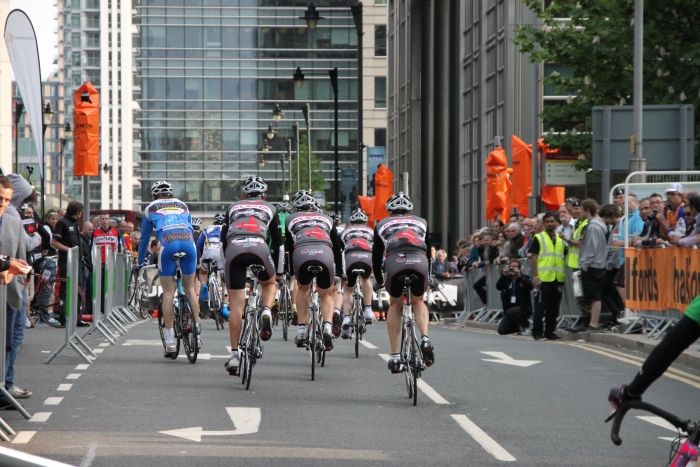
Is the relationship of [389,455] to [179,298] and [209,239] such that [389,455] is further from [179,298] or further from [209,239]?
[209,239]

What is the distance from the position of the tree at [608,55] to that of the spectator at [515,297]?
6.18 meters

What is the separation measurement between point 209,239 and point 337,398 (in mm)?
14378

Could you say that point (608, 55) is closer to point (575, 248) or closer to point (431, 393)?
point (575, 248)

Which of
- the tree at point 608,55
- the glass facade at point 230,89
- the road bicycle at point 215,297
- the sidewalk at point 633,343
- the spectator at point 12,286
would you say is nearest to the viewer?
the spectator at point 12,286

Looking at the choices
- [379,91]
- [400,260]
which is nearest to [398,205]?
[400,260]

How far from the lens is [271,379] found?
16188 millimetres

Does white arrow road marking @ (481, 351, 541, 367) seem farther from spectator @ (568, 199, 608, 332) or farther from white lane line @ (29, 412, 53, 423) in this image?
white lane line @ (29, 412, 53, 423)

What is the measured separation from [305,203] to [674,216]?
A: 19.2ft

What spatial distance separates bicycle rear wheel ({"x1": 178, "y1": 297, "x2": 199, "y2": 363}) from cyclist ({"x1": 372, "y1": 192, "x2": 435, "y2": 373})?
345 cm

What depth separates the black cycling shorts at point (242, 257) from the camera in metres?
15.5

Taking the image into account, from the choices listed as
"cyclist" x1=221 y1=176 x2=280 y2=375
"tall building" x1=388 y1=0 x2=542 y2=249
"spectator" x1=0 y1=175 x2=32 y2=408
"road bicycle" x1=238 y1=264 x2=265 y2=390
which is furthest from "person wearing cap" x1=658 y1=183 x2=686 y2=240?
"tall building" x1=388 y1=0 x2=542 y2=249

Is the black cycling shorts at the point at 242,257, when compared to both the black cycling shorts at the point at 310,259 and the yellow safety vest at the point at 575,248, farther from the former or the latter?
the yellow safety vest at the point at 575,248

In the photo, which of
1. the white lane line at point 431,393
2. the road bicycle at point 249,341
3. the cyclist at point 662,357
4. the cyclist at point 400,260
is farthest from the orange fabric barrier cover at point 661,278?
the cyclist at point 662,357

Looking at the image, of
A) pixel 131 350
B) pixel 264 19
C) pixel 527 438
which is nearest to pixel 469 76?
pixel 131 350
